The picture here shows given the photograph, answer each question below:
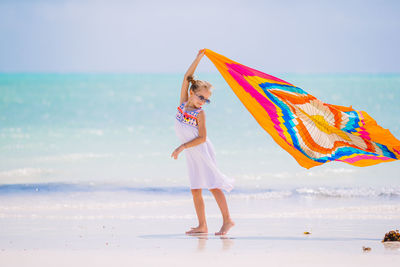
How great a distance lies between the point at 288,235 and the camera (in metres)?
6.33

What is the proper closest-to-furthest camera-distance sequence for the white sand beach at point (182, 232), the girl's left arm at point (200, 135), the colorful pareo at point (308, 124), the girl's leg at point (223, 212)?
the white sand beach at point (182, 232) → the girl's left arm at point (200, 135) → the girl's leg at point (223, 212) → the colorful pareo at point (308, 124)

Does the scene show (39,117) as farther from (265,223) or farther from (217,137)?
(265,223)

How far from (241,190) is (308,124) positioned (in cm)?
341

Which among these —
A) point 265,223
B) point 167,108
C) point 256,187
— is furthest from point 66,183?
point 167,108

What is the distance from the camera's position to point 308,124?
6.74 meters

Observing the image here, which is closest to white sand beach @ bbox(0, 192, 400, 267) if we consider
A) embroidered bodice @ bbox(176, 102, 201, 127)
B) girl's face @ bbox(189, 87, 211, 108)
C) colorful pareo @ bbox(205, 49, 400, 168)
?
colorful pareo @ bbox(205, 49, 400, 168)

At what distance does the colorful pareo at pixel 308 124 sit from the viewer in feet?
21.5

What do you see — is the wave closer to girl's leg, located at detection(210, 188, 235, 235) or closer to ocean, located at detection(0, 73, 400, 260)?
ocean, located at detection(0, 73, 400, 260)

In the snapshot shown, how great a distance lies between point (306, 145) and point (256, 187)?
3.71 meters

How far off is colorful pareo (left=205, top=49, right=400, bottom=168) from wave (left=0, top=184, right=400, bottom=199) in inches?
100

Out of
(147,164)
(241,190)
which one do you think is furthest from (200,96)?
(147,164)

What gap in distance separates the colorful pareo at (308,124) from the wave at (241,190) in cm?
254

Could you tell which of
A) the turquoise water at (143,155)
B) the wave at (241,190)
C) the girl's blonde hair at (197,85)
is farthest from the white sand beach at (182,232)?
the turquoise water at (143,155)

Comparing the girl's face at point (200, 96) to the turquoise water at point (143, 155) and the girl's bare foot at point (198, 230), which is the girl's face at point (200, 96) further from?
the turquoise water at point (143, 155)
